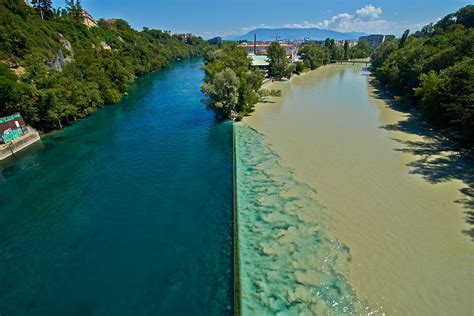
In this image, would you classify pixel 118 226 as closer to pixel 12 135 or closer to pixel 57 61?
pixel 12 135

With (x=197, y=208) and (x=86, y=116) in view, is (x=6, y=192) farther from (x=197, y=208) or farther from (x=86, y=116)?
(x=86, y=116)

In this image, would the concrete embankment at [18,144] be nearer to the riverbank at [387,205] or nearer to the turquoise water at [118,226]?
the turquoise water at [118,226]

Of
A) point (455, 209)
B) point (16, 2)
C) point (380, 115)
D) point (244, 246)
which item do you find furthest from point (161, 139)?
point (16, 2)

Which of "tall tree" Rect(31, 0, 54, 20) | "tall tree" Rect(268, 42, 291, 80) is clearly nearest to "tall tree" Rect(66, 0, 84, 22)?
"tall tree" Rect(31, 0, 54, 20)

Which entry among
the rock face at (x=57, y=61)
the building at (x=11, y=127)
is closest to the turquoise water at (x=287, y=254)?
the building at (x=11, y=127)

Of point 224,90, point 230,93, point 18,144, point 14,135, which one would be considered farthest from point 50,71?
point 230,93
